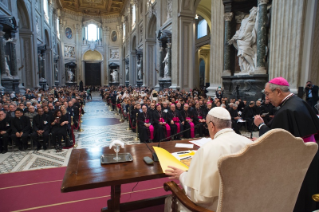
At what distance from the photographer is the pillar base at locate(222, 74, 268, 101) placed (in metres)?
9.08

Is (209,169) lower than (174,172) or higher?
higher

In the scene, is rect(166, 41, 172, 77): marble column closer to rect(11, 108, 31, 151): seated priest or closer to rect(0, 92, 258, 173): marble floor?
rect(0, 92, 258, 173): marble floor

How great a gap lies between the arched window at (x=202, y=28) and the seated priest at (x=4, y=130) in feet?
69.3

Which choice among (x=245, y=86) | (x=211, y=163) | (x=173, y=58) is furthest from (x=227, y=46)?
(x=211, y=163)

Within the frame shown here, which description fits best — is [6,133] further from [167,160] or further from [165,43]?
[165,43]

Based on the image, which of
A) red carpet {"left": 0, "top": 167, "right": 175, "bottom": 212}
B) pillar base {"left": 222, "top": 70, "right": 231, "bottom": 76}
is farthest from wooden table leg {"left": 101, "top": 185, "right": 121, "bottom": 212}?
pillar base {"left": 222, "top": 70, "right": 231, "bottom": 76}

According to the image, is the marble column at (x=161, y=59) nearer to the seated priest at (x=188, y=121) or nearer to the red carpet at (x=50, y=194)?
the seated priest at (x=188, y=121)

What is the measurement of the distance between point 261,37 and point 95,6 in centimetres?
3376

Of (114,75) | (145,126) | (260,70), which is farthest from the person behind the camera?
Answer: (114,75)

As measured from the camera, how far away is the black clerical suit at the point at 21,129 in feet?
19.4

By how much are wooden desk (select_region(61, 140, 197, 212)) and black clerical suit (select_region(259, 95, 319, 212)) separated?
134 centimetres

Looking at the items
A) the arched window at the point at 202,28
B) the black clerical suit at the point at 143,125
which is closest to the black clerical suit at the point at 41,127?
the black clerical suit at the point at 143,125

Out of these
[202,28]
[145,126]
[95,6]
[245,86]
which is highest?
[95,6]

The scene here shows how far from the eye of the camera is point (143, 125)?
7.09 metres
